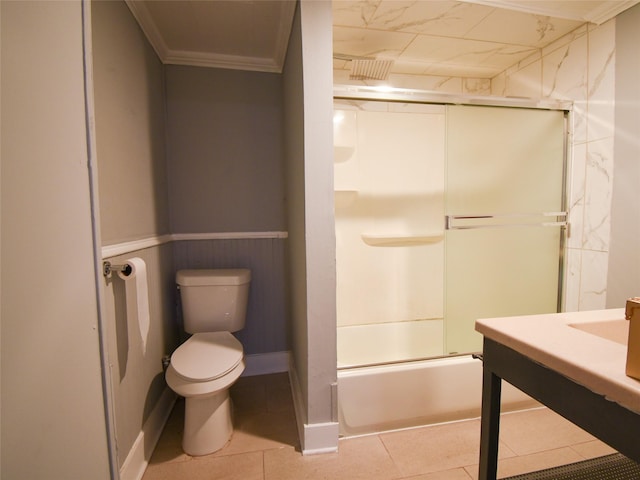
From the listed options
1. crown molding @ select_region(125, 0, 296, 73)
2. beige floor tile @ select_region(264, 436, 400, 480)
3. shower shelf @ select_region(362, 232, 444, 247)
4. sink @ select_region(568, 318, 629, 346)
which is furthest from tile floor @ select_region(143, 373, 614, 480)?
crown molding @ select_region(125, 0, 296, 73)

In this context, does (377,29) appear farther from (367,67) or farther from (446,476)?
(446,476)

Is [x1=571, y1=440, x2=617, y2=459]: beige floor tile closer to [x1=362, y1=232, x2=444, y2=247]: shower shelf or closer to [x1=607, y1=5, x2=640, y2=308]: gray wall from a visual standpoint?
[x1=607, y1=5, x2=640, y2=308]: gray wall

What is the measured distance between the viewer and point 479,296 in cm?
192

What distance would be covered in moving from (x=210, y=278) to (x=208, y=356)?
1.51ft

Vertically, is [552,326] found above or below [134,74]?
below

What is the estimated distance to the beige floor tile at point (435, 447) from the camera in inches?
50.3

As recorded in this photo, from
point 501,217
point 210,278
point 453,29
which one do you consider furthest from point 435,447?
point 453,29

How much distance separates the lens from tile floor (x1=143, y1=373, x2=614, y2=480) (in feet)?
4.09

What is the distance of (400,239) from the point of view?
2338 mm

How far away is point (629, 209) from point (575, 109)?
27.4 inches

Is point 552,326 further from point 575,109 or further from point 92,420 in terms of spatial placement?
point 575,109

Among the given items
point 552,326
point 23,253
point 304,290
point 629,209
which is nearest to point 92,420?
point 23,253

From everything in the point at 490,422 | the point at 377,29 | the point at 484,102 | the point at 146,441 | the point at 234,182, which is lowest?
the point at 146,441

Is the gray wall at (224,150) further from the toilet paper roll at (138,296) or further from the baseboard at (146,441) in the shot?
the baseboard at (146,441)
